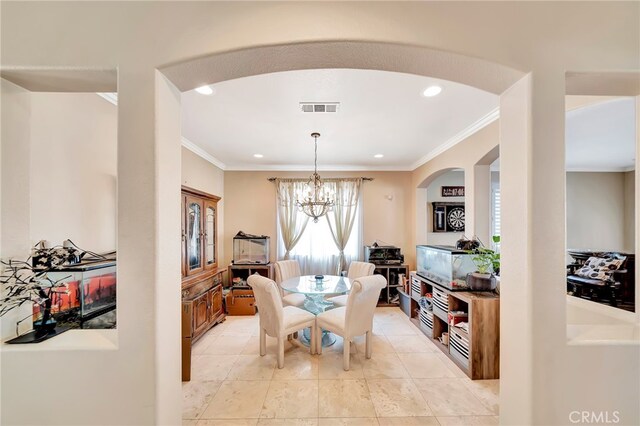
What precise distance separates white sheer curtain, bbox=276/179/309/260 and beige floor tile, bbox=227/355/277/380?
219 cm

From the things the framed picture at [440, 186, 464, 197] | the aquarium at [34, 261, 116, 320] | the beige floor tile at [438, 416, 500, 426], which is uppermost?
the framed picture at [440, 186, 464, 197]

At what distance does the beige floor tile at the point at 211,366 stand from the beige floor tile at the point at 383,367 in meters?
1.44

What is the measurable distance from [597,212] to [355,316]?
6.16 m

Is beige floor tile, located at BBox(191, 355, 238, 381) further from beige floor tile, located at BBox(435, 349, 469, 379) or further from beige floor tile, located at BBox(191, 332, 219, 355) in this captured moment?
beige floor tile, located at BBox(435, 349, 469, 379)

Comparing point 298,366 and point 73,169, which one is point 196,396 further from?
point 73,169

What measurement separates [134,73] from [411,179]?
15.4 ft

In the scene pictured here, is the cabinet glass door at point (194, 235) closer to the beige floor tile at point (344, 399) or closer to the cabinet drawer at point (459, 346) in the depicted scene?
the beige floor tile at point (344, 399)

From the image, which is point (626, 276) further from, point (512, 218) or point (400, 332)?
point (512, 218)

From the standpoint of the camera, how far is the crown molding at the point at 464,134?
8.43 feet

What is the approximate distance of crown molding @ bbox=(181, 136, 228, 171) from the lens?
3462mm

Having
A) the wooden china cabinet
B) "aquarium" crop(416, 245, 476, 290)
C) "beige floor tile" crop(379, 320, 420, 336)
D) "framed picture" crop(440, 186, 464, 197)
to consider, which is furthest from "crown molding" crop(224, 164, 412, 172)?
"beige floor tile" crop(379, 320, 420, 336)

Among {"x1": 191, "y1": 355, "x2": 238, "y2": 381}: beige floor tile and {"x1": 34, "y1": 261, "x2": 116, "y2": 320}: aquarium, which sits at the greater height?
{"x1": 34, "y1": 261, "x2": 116, "y2": 320}: aquarium

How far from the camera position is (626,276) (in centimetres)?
297

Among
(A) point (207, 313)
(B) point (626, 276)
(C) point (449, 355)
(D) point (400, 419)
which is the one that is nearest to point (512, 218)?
(D) point (400, 419)
